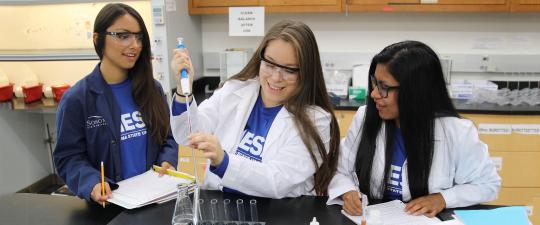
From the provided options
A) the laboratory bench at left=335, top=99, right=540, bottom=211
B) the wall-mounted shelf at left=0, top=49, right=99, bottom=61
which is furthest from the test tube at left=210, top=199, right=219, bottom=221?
the wall-mounted shelf at left=0, top=49, right=99, bottom=61

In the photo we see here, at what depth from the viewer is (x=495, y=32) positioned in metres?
2.86

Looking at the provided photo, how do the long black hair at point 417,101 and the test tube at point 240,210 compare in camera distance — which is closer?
the test tube at point 240,210

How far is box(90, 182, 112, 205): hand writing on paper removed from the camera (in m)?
1.16

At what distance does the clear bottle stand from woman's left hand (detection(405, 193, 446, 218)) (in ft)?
1.95

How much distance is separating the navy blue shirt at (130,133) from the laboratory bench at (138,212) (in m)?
0.27

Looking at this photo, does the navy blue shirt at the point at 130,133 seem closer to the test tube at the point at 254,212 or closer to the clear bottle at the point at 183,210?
the clear bottle at the point at 183,210

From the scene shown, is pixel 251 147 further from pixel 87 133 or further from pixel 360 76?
pixel 360 76

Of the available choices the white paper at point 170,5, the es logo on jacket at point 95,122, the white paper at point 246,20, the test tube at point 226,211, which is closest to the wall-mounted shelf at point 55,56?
the white paper at point 170,5

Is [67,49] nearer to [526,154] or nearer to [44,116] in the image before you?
[44,116]

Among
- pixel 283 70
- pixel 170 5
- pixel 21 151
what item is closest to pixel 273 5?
pixel 170 5

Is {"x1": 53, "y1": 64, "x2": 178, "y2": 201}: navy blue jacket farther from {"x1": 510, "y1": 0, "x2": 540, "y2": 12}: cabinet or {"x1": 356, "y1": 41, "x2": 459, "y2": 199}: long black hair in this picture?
{"x1": 510, "y1": 0, "x2": 540, "y2": 12}: cabinet

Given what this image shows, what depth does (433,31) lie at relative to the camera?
9.57ft

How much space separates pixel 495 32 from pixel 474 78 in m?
0.35

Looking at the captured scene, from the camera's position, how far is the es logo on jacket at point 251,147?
48.3 inches
